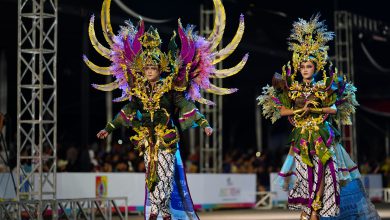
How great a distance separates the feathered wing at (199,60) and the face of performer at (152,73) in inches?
9.5

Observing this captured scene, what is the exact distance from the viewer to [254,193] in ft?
80.9

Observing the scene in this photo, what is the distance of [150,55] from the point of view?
1173 cm

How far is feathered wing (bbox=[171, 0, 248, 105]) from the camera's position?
39.0ft

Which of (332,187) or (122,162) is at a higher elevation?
(122,162)

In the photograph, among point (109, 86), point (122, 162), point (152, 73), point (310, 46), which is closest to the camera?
point (152, 73)

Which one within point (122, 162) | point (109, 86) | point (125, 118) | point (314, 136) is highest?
point (109, 86)

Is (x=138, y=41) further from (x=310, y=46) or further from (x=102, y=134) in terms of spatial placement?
(x=310, y=46)

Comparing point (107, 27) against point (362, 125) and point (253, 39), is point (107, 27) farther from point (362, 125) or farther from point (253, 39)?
point (362, 125)

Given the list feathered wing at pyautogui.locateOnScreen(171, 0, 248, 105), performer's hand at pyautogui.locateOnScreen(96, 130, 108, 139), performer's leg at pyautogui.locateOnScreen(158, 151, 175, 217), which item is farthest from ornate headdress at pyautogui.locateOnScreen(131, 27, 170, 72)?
performer's leg at pyautogui.locateOnScreen(158, 151, 175, 217)

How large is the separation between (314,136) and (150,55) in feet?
7.12

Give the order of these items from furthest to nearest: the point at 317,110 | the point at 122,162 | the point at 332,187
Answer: the point at 122,162
the point at 317,110
the point at 332,187

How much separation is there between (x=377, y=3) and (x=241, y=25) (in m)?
17.6

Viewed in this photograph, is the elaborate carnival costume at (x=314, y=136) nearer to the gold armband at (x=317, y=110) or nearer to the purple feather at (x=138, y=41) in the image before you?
the gold armband at (x=317, y=110)

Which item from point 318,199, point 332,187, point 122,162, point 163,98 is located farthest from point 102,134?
point 122,162
